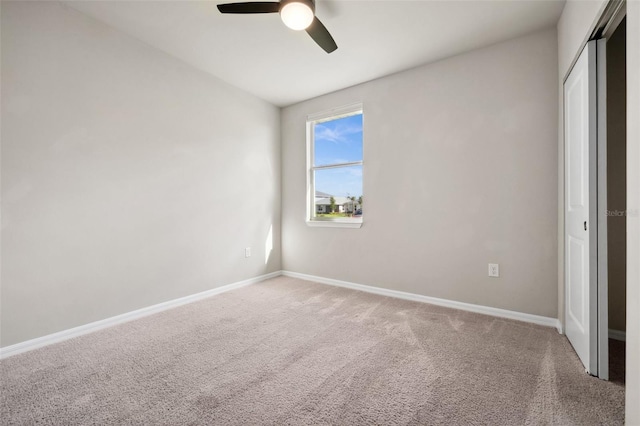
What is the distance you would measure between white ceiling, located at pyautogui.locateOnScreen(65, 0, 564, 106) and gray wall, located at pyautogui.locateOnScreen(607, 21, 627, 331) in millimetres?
583

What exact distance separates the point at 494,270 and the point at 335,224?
5.97 feet

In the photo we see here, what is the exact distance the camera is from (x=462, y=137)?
273 centimetres

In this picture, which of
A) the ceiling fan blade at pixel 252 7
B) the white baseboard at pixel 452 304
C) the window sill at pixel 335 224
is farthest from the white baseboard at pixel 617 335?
the ceiling fan blade at pixel 252 7

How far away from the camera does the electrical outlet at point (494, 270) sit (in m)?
2.59

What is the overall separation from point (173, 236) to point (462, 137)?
310cm

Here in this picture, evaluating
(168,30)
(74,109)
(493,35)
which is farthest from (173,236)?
(493,35)

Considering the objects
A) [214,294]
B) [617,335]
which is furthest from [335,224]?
[617,335]

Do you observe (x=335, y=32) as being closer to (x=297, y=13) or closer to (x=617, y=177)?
(x=297, y=13)

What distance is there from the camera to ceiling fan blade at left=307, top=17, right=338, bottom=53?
201 centimetres

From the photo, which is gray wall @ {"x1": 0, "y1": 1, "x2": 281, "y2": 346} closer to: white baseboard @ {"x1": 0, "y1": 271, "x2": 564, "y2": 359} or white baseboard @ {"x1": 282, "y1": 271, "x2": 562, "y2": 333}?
white baseboard @ {"x1": 0, "y1": 271, "x2": 564, "y2": 359}

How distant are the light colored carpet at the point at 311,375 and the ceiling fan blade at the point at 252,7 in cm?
235

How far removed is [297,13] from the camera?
1.91 meters

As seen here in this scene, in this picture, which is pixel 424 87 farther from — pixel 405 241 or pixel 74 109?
pixel 74 109

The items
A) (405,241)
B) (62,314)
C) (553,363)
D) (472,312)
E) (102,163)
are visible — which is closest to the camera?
(553,363)
